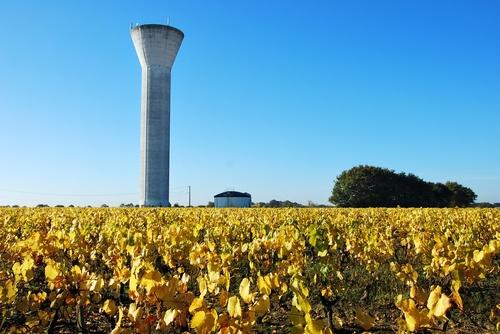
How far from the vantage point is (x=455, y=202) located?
6456cm

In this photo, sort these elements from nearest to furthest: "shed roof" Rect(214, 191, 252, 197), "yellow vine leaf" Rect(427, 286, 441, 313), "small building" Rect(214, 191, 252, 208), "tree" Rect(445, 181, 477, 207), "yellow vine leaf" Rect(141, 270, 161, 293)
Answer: "yellow vine leaf" Rect(427, 286, 441, 313) → "yellow vine leaf" Rect(141, 270, 161, 293) → "tree" Rect(445, 181, 477, 207) → "small building" Rect(214, 191, 252, 208) → "shed roof" Rect(214, 191, 252, 197)

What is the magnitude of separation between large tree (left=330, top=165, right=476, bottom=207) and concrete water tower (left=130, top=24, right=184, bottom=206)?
22436 millimetres

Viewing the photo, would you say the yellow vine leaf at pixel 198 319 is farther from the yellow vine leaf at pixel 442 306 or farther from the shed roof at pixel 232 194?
the shed roof at pixel 232 194

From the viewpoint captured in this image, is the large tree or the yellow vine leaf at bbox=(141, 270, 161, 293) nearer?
the yellow vine leaf at bbox=(141, 270, 161, 293)

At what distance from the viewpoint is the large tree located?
189 ft

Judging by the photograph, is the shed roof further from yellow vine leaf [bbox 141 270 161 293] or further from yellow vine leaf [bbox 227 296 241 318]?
yellow vine leaf [bbox 227 296 241 318]

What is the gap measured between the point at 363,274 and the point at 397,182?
5429 centimetres

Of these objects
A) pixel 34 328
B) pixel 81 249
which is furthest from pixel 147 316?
pixel 81 249

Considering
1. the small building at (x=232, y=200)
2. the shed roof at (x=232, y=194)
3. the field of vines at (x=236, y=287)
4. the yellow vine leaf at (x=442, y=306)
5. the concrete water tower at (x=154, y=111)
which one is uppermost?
the concrete water tower at (x=154, y=111)

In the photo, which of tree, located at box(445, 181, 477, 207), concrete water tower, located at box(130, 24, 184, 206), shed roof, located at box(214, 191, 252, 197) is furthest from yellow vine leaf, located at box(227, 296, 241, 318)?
tree, located at box(445, 181, 477, 207)

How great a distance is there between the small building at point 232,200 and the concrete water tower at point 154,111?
974cm

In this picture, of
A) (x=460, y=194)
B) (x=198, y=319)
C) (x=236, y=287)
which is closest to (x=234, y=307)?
(x=198, y=319)

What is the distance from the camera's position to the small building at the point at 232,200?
216 feet

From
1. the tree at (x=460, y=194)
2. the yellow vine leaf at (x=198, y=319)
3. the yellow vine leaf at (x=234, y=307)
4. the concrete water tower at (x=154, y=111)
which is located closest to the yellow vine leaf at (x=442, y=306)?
the yellow vine leaf at (x=234, y=307)
